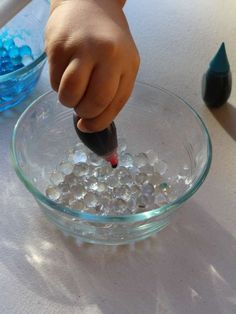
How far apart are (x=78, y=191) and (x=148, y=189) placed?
85 mm

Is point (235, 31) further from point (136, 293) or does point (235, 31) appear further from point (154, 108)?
point (136, 293)

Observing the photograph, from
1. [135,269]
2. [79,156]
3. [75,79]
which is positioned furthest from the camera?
[79,156]

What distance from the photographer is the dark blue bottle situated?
693 millimetres

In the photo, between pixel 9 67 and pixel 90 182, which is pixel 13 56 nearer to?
pixel 9 67

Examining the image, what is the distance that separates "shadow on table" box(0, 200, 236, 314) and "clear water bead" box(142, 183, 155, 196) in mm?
48

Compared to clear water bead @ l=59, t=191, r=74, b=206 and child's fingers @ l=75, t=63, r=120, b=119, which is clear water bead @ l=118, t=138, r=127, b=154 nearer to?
clear water bead @ l=59, t=191, r=74, b=206

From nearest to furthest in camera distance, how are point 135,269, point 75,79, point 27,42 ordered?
point 75,79 → point 135,269 → point 27,42

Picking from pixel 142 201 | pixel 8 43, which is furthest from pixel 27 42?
pixel 142 201

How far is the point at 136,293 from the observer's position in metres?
0.55

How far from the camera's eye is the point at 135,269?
0.57m

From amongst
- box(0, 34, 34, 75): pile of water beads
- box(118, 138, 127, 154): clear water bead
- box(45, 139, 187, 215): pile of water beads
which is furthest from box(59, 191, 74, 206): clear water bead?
box(0, 34, 34, 75): pile of water beads

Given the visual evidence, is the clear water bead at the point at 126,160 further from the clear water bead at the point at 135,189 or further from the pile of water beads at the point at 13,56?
the pile of water beads at the point at 13,56

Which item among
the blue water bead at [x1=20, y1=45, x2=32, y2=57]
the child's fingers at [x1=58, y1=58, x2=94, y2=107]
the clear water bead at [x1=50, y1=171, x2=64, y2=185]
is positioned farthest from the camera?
the blue water bead at [x1=20, y1=45, x2=32, y2=57]

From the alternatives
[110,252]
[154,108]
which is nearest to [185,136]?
[154,108]
